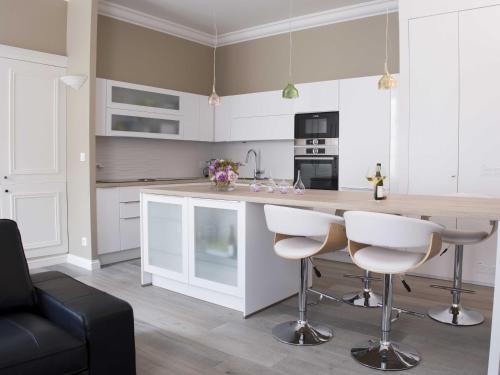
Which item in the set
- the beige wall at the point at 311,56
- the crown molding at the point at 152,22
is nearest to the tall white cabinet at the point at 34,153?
the crown molding at the point at 152,22

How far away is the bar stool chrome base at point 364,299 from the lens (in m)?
3.58

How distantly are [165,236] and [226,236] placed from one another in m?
0.79

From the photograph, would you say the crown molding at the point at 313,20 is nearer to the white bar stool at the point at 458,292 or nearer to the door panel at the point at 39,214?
the white bar stool at the point at 458,292

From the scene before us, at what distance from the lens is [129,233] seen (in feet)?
17.0

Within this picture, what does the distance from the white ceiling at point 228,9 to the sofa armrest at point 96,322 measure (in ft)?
13.3

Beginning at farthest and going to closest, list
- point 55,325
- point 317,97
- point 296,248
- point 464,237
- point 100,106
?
point 317,97, point 100,106, point 464,237, point 296,248, point 55,325

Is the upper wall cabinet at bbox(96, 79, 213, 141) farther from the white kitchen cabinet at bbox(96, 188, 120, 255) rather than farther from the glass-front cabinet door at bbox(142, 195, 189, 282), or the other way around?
the glass-front cabinet door at bbox(142, 195, 189, 282)

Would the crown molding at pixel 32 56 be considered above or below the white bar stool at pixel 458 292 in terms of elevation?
above

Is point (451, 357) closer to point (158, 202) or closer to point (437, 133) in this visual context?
point (437, 133)

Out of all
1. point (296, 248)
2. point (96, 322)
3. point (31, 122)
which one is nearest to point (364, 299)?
point (296, 248)

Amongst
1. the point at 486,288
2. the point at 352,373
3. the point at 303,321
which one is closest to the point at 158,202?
the point at 303,321

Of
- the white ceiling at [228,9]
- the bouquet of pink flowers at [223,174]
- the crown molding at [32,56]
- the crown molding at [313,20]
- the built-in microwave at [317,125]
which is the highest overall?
the white ceiling at [228,9]

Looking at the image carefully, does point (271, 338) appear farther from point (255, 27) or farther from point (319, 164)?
point (255, 27)

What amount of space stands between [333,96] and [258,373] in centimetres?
363
